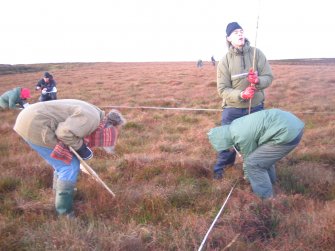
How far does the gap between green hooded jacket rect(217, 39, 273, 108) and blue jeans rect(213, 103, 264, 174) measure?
7 cm

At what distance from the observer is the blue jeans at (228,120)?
199 inches

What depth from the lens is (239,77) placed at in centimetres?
493

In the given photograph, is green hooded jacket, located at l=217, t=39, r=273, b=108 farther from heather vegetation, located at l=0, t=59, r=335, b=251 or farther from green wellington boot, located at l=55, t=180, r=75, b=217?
green wellington boot, located at l=55, t=180, r=75, b=217

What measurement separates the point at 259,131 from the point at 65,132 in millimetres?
1988

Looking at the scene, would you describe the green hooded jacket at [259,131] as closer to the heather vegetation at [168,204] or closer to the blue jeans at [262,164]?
the blue jeans at [262,164]

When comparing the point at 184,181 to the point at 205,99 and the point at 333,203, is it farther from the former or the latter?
the point at 205,99

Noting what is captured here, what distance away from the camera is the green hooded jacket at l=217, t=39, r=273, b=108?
487 centimetres

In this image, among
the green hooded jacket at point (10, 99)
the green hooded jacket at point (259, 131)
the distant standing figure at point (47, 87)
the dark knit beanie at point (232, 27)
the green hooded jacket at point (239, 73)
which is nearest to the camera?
the green hooded jacket at point (259, 131)

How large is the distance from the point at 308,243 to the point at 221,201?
1.26m

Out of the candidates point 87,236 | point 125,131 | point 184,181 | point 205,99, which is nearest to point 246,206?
point 184,181

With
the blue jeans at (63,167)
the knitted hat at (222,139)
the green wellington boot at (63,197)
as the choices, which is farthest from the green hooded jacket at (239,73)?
the green wellington boot at (63,197)

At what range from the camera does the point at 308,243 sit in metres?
3.12

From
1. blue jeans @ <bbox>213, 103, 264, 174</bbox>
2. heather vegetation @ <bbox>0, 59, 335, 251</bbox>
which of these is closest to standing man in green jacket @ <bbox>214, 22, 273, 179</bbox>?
blue jeans @ <bbox>213, 103, 264, 174</bbox>

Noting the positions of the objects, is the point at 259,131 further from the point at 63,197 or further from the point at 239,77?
the point at 63,197
